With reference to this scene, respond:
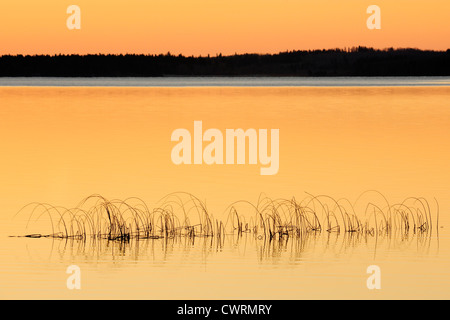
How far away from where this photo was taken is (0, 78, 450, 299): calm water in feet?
43.8

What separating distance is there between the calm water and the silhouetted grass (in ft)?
0.68

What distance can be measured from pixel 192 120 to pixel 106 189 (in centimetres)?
2431

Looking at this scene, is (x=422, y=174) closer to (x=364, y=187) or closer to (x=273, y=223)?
(x=364, y=187)

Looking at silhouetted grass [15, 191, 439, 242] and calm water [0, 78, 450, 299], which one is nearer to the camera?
calm water [0, 78, 450, 299]

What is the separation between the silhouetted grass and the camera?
52.6 ft

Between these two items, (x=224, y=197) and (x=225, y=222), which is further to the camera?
(x=224, y=197)

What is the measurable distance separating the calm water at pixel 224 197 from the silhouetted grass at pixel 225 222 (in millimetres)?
207

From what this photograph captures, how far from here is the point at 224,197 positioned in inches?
803

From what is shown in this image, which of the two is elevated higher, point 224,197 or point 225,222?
point 224,197

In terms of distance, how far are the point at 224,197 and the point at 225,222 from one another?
3.14m

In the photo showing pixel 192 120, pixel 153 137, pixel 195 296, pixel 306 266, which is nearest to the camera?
pixel 195 296

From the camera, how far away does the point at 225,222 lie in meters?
17.3
